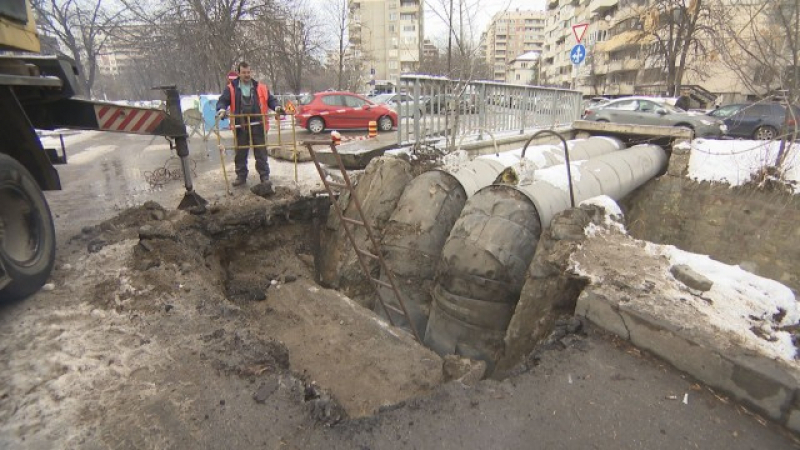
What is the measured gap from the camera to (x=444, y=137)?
7074 mm

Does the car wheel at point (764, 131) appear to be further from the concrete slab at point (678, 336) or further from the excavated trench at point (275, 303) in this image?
the excavated trench at point (275, 303)

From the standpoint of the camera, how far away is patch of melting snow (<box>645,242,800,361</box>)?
2289 mm

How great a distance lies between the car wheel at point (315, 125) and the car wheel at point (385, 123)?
2031 millimetres

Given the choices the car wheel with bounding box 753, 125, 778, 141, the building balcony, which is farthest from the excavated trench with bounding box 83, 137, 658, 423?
the building balcony

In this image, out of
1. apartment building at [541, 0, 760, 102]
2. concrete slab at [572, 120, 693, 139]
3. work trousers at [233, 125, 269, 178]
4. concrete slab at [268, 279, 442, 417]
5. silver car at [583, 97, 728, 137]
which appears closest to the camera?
concrete slab at [268, 279, 442, 417]

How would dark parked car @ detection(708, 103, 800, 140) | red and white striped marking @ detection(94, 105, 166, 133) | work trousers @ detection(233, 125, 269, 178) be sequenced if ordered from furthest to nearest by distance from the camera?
dark parked car @ detection(708, 103, 800, 140) → work trousers @ detection(233, 125, 269, 178) → red and white striped marking @ detection(94, 105, 166, 133)

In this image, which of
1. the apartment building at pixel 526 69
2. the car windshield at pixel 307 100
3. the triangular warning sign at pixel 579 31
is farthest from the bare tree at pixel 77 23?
the apartment building at pixel 526 69

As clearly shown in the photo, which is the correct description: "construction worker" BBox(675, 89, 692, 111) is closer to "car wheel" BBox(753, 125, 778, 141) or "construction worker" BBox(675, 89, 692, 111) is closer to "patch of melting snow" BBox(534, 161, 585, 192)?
"car wheel" BBox(753, 125, 778, 141)

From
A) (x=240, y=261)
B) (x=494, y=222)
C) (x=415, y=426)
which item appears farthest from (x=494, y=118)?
(x=415, y=426)

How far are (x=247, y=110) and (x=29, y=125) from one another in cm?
291

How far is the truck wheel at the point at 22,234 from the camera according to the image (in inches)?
110

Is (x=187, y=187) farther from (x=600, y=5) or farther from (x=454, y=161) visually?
(x=600, y=5)

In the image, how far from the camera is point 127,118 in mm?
4180

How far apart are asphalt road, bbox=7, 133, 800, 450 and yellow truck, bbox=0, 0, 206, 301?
0.71 meters
